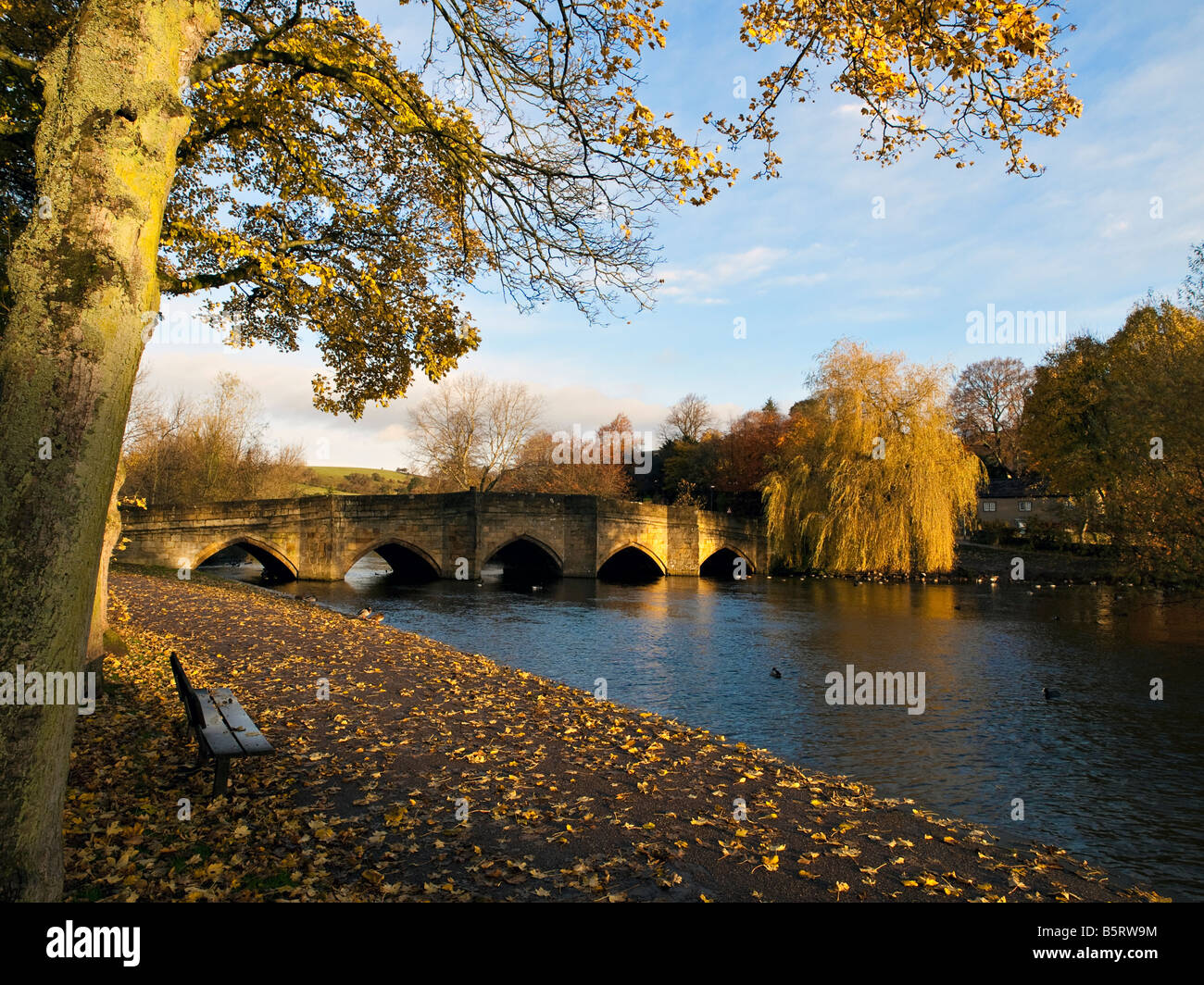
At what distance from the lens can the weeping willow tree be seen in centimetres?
3438

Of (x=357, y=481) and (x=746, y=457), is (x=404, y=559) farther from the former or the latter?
(x=357, y=481)

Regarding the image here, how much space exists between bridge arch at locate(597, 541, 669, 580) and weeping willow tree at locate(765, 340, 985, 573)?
987 centimetres

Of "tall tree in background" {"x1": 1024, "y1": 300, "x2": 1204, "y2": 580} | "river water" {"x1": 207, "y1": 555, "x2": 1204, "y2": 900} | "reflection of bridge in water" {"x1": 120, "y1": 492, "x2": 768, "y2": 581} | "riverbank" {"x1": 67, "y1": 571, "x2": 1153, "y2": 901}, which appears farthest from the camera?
"reflection of bridge in water" {"x1": 120, "y1": 492, "x2": 768, "y2": 581}

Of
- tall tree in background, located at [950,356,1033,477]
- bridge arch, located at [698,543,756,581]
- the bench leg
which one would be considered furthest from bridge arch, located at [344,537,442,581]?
tall tree in background, located at [950,356,1033,477]

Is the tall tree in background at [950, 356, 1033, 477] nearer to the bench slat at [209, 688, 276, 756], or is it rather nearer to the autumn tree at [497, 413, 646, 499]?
the autumn tree at [497, 413, 646, 499]

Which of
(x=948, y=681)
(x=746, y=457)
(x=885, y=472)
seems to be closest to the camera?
(x=948, y=681)

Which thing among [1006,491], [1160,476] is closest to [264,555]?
[1160,476]

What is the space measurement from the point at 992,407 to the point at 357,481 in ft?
217

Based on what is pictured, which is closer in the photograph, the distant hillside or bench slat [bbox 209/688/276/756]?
bench slat [bbox 209/688/276/756]

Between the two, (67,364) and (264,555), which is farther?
(264,555)

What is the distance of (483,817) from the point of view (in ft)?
18.5

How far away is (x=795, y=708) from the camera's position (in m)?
12.7

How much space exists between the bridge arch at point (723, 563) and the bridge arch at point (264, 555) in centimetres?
2204
